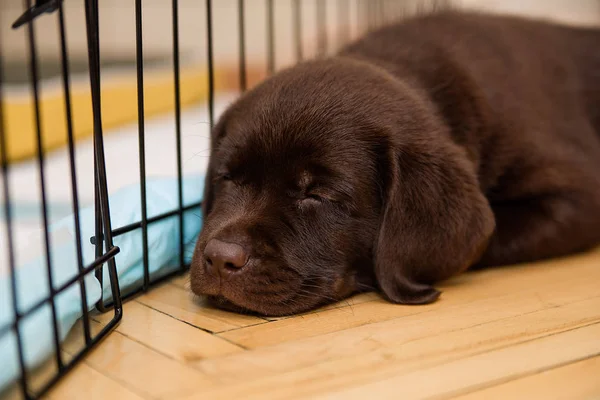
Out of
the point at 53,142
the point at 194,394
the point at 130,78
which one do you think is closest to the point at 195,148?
the point at 53,142

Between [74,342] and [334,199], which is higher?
[334,199]

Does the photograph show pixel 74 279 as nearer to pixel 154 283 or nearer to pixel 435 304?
pixel 154 283

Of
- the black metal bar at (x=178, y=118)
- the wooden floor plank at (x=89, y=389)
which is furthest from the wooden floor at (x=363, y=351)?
the black metal bar at (x=178, y=118)

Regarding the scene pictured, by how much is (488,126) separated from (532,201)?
273mm

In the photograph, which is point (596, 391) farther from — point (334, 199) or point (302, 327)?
point (334, 199)

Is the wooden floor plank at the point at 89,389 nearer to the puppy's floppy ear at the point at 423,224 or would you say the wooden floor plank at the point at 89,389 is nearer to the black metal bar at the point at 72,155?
the black metal bar at the point at 72,155

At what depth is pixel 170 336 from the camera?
1.54 metres

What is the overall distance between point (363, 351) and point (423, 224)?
1.50 ft

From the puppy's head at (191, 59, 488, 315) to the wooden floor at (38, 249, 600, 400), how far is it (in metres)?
0.08

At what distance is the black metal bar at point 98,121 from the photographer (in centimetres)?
144

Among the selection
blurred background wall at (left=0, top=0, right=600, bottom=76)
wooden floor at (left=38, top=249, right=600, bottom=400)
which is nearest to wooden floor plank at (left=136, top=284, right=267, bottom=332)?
wooden floor at (left=38, top=249, right=600, bottom=400)

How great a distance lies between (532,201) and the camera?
7.18ft

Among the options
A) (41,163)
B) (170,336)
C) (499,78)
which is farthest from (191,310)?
(499,78)

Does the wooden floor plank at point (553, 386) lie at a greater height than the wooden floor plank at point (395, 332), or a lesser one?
greater
